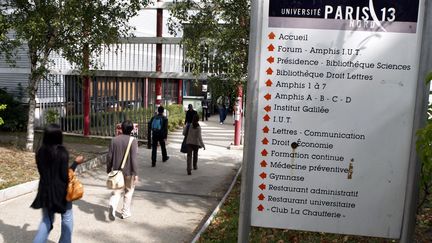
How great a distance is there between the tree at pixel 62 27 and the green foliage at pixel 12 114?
549 centimetres

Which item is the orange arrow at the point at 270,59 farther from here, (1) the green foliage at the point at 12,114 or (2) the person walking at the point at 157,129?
(1) the green foliage at the point at 12,114

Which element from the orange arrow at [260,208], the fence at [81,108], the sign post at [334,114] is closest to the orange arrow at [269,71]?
the sign post at [334,114]

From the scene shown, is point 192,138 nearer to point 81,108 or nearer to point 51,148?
point 51,148

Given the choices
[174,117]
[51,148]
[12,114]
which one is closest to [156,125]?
[51,148]

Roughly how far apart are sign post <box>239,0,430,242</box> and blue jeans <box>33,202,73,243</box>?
2.53 m

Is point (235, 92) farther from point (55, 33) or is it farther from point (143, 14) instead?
point (143, 14)

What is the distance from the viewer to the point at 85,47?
11.3 meters

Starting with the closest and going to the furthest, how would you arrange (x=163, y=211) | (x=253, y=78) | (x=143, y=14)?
(x=253, y=78) < (x=163, y=211) < (x=143, y=14)

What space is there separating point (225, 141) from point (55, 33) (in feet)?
29.1

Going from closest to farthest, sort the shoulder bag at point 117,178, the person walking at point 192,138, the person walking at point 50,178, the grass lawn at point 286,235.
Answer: the person walking at point 50,178 → the grass lawn at point 286,235 → the shoulder bag at point 117,178 → the person walking at point 192,138

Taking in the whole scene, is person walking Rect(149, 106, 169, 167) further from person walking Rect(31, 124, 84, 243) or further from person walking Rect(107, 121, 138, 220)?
person walking Rect(31, 124, 84, 243)

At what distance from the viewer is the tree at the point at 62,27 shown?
10.1 meters

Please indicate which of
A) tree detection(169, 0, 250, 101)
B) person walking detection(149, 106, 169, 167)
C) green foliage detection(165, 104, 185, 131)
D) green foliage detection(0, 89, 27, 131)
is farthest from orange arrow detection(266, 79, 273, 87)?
green foliage detection(165, 104, 185, 131)

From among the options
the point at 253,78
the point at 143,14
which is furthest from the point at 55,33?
the point at 143,14
